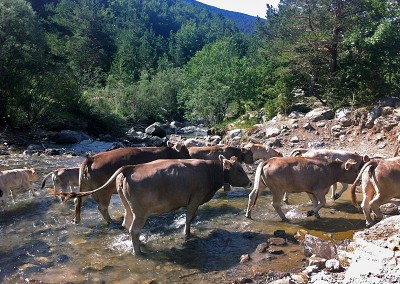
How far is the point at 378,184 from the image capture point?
35.3 feet

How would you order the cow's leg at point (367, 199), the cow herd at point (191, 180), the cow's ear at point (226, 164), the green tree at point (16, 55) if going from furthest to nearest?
the green tree at point (16, 55)
the cow's ear at point (226, 164)
the cow's leg at point (367, 199)
the cow herd at point (191, 180)

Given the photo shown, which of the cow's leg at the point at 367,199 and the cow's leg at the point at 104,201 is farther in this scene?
the cow's leg at the point at 104,201

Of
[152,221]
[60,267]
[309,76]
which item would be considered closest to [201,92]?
[309,76]

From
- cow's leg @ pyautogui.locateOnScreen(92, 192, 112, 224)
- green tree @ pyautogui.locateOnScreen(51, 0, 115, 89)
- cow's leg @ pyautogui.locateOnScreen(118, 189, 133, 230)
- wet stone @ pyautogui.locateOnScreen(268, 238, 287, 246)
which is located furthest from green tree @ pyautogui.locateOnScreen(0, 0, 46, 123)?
green tree @ pyautogui.locateOnScreen(51, 0, 115, 89)

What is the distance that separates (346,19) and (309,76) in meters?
4.90

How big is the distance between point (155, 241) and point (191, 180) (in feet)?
6.16

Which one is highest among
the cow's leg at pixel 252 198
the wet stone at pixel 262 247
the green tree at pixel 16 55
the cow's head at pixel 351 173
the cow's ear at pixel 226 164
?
the green tree at pixel 16 55

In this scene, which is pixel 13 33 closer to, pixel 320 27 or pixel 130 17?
pixel 320 27

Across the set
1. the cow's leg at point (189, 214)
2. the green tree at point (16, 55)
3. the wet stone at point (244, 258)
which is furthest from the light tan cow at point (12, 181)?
the green tree at point (16, 55)

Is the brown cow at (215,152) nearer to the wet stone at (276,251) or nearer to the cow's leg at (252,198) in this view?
the cow's leg at (252,198)

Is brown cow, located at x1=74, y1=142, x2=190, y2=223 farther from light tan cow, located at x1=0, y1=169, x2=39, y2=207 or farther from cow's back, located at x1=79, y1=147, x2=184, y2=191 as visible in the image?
light tan cow, located at x1=0, y1=169, x2=39, y2=207

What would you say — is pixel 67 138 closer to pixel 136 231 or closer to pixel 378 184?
pixel 136 231

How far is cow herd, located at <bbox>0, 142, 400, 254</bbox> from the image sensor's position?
32.2ft

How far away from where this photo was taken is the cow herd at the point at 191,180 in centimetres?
980
